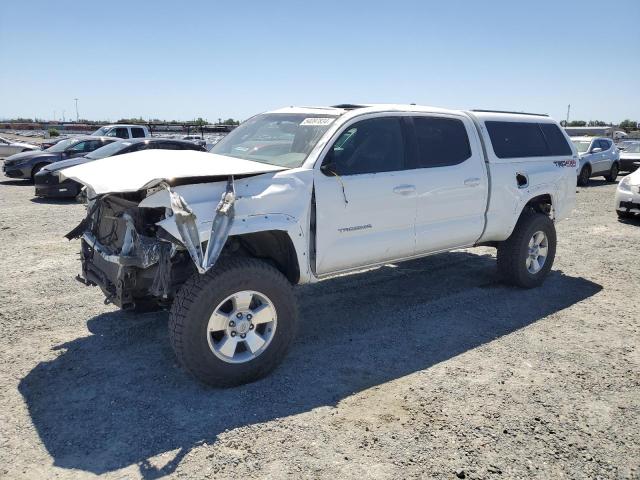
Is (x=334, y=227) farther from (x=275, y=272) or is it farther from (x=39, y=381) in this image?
(x=39, y=381)

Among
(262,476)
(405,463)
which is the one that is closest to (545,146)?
(405,463)

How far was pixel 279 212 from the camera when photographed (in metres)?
4.02

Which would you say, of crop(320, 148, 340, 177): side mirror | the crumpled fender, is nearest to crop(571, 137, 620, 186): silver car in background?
crop(320, 148, 340, 177): side mirror

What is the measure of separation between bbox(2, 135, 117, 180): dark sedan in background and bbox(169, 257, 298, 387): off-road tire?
13040mm

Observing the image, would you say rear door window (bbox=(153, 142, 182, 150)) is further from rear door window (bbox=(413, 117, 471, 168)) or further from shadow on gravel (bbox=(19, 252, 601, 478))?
rear door window (bbox=(413, 117, 471, 168))

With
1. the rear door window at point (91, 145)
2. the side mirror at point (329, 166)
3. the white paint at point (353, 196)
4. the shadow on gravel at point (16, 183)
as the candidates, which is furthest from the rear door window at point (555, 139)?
the shadow on gravel at point (16, 183)

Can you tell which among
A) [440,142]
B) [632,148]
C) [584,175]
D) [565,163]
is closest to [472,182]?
[440,142]

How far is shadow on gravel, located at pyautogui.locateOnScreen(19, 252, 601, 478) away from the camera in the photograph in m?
3.30

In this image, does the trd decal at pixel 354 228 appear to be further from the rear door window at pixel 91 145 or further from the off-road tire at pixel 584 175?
the off-road tire at pixel 584 175

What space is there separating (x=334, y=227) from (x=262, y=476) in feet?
6.78

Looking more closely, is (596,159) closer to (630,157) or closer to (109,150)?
(630,157)

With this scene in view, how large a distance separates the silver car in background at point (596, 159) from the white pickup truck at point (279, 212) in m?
13.1

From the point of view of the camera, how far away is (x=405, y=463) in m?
3.08

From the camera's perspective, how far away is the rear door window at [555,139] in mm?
6562
